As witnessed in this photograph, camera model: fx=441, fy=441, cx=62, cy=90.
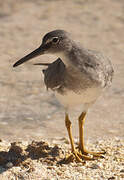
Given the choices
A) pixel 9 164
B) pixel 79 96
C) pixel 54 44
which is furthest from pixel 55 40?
pixel 9 164

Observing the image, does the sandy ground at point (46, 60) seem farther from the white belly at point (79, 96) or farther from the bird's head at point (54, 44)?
the bird's head at point (54, 44)

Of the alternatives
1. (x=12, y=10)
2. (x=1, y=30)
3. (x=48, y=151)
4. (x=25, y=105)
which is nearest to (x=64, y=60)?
(x=48, y=151)

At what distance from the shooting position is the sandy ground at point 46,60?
7.77 m

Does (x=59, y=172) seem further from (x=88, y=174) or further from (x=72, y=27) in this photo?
(x=72, y=27)

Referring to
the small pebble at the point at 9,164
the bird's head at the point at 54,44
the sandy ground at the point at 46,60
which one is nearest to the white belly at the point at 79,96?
the bird's head at the point at 54,44

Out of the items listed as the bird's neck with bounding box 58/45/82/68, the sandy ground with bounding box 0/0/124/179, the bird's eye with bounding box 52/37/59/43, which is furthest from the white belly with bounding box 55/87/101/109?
the sandy ground with bounding box 0/0/124/179

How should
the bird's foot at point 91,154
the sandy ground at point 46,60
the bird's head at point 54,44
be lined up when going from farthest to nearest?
the sandy ground at point 46,60
the bird's foot at point 91,154
the bird's head at point 54,44

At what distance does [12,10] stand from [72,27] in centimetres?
202

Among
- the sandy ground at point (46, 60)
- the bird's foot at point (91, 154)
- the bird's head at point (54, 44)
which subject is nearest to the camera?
the bird's head at point (54, 44)

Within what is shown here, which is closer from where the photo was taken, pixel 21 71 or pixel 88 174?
pixel 88 174

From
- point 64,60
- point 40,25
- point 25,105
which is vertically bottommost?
point 25,105

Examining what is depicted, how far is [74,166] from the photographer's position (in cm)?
597

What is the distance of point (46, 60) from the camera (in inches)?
406

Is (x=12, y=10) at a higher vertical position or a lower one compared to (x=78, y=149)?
higher
